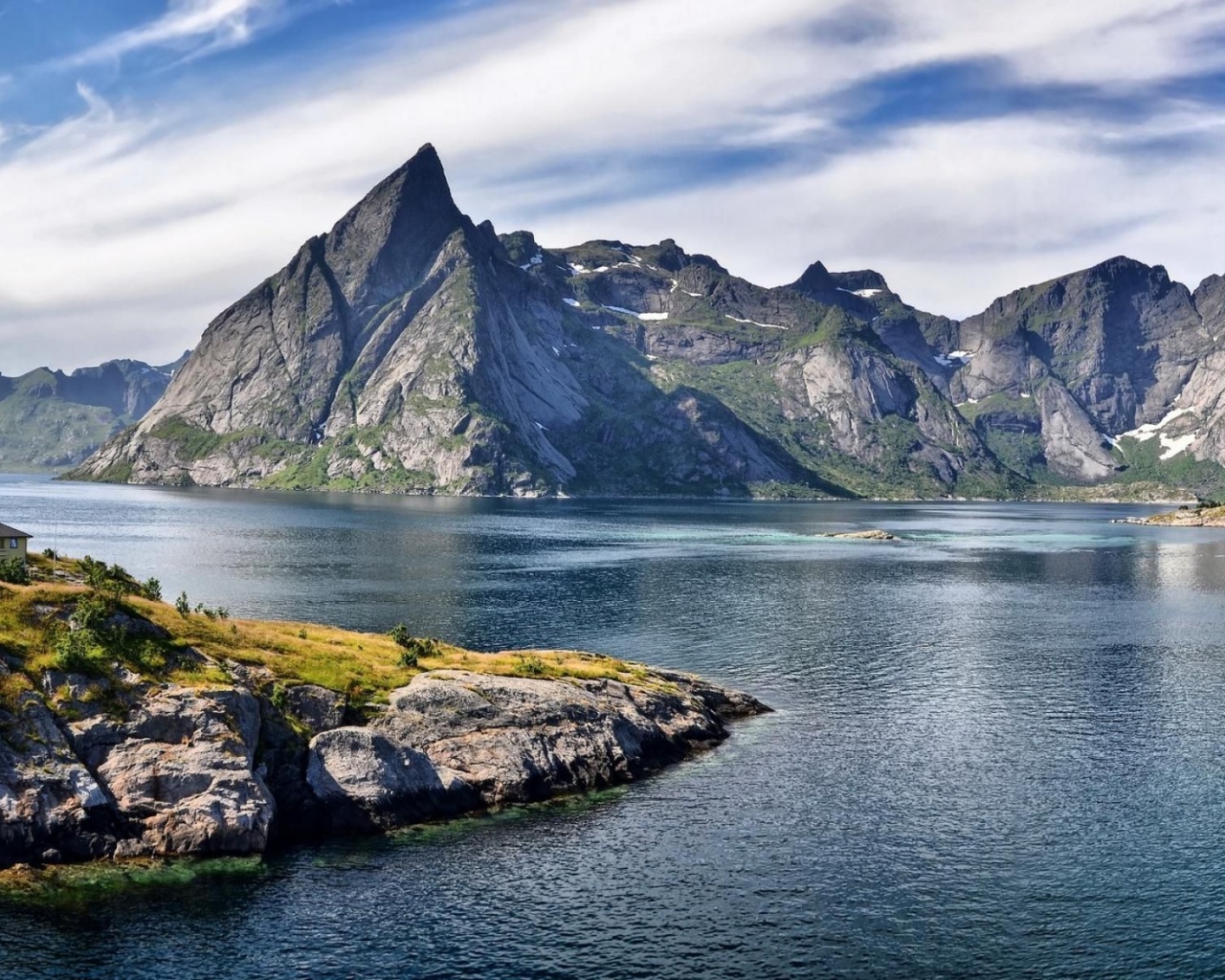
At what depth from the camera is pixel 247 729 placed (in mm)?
66000

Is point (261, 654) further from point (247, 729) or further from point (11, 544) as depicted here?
point (11, 544)

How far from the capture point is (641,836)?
63.7 metres

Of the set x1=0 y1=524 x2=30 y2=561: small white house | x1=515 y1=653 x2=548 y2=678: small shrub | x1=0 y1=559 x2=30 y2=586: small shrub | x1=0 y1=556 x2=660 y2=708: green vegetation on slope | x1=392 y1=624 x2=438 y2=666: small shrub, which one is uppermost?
x1=0 y1=524 x2=30 y2=561: small white house

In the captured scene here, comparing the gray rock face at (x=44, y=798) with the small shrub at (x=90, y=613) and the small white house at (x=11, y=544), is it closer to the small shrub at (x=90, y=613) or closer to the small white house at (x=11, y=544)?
the small shrub at (x=90, y=613)

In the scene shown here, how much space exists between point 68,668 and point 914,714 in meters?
72.1

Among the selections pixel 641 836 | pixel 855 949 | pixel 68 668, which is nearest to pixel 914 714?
pixel 641 836

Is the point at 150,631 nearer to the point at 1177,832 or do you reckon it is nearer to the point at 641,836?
the point at 641,836

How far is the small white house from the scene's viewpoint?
82625mm

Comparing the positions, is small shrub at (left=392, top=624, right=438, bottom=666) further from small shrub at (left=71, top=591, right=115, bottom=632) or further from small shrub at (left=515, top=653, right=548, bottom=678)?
small shrub at (left=71, top=591, right=115, bottom=632)

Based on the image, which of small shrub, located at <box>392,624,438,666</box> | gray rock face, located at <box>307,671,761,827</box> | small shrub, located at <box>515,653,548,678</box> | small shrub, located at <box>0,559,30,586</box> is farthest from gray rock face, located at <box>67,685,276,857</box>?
small shrub, located at <box>515,653,548,678</box>

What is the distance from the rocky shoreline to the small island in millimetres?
116

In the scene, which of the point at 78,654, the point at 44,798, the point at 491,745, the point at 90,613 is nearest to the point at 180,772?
the point at 44,798

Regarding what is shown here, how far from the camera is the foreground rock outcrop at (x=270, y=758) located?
5888cm

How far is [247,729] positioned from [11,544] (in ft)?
112
